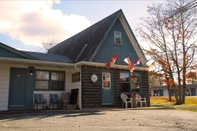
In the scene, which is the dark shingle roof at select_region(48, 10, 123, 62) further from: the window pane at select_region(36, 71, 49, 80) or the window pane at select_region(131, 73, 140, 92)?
the window pane at select_region(131, 73, 140, 92)

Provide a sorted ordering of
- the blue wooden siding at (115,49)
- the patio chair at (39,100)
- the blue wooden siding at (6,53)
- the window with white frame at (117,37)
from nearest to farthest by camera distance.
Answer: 1. the blue wooden siding at (6,53)
2. the patio chair at (39,100)
3. the blue wooden siding at (115,49)
4. the window with white frame at (117,37)

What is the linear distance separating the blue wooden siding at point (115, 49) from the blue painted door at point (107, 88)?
2.93ft

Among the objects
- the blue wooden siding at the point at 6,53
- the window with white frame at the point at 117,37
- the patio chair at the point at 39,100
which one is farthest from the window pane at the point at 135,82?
the blue wooden siding at the point at 6,53

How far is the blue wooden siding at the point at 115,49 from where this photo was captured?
13383 millimetres

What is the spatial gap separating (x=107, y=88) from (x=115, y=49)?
8.70 feet

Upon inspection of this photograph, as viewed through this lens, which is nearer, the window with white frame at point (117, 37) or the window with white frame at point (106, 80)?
the window with white frame at point (106, 80)

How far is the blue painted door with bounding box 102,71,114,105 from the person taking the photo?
13070 mm

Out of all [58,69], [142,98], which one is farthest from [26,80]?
[142,98]

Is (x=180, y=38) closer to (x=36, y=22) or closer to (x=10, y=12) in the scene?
(x=36, y=22)

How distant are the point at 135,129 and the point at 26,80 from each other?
26.4ft

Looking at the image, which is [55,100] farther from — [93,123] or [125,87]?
[93,123]

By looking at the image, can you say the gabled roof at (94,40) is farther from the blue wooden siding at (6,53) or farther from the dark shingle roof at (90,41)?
the blue wooden siding at (6,53)

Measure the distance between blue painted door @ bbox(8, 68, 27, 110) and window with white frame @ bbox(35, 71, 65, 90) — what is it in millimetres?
797

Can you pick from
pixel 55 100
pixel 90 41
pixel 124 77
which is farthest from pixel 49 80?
pixel 124 77
